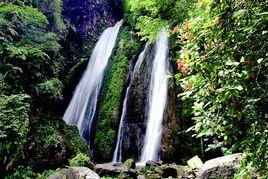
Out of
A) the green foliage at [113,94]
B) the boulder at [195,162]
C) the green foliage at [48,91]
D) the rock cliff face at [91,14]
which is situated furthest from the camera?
the rock cliff face at [91,14]

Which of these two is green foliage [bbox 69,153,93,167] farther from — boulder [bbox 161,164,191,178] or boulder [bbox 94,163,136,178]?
boulder [bbox 161,164,191,178]

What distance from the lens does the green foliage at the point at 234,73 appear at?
204cm

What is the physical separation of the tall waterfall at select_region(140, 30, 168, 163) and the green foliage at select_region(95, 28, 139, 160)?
1929mm

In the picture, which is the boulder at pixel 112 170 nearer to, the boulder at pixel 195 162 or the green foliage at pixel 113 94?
the boulder at pixel 195 162

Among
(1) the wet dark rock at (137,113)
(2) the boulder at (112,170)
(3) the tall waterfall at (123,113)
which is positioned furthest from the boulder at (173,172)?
(3) the tall waterfall at (123,113)

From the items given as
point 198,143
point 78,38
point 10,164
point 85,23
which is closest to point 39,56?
point 10,164

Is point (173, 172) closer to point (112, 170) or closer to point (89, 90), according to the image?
point (112, 170)

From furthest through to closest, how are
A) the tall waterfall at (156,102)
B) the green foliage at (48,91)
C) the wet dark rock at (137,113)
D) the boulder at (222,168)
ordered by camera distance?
1. the wet dark rock at (137,113)
2. the tall waterfall at (156,102)
3. the green foliage at (48,91)
4. the boulder at (222,168)

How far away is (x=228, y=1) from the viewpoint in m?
2.32

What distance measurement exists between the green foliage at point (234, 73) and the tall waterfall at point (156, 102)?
10.0 meters

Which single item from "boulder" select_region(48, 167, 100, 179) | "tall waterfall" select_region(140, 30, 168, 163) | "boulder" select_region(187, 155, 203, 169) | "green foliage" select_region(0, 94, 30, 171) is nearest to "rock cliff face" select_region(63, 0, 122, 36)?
"tall waterfall" select_region(140, 30, 168, 163)

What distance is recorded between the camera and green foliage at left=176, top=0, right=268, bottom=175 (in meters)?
2.04

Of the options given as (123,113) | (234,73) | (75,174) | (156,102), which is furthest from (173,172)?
(234,73)

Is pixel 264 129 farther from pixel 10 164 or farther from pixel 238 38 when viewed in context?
pixel 10 164
